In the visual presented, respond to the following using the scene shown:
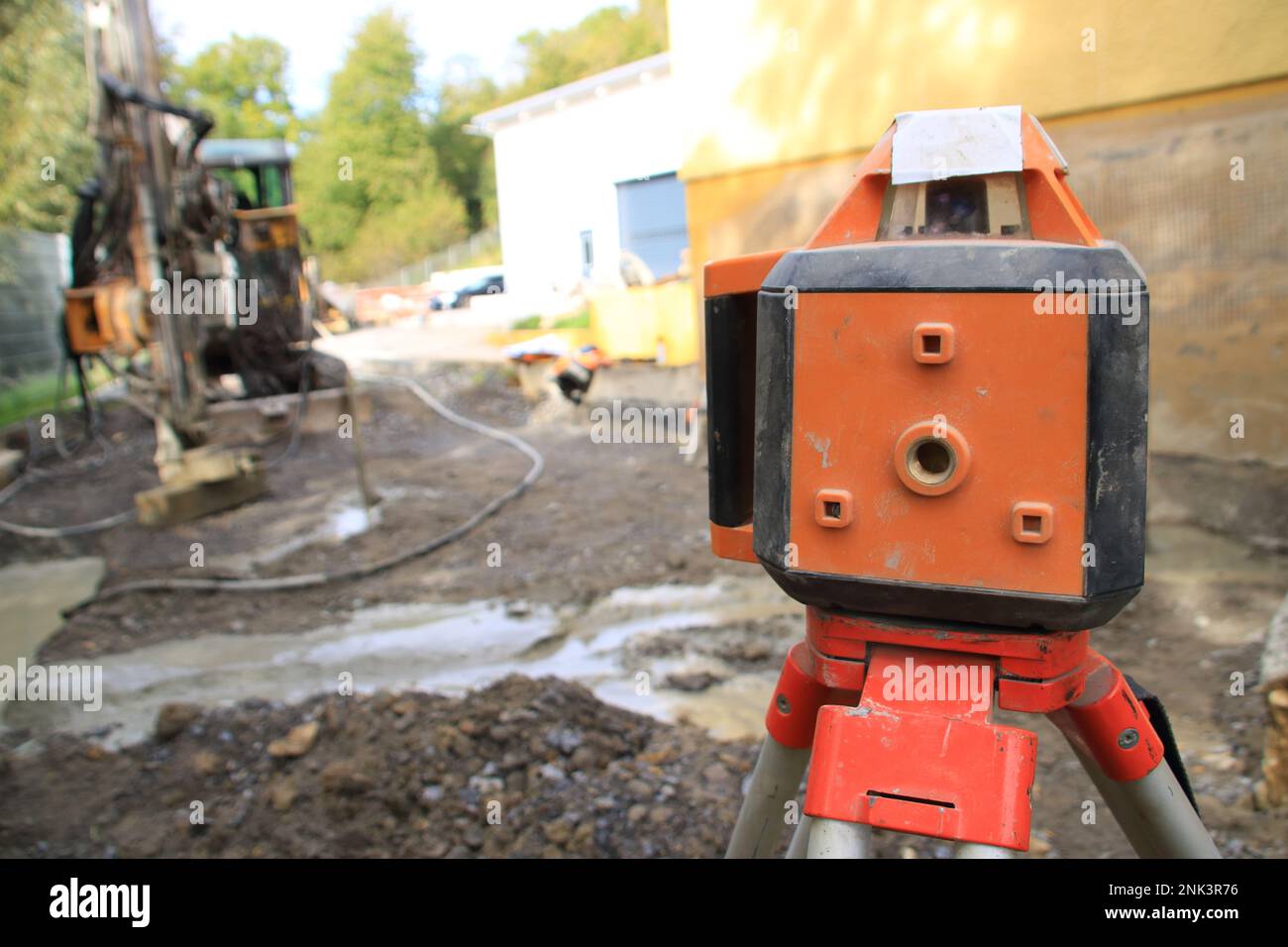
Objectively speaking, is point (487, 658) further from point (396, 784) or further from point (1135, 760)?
point (1135, 760)

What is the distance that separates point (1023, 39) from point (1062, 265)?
16.4ft

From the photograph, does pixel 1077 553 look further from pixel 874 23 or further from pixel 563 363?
pixel 563 363

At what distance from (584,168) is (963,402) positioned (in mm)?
3724

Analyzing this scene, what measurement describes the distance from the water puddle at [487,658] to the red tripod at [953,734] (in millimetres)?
2102

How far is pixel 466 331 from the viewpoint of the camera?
14.0 metres

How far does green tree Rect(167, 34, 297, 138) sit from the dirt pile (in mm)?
22984

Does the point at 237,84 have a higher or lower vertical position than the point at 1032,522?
higher

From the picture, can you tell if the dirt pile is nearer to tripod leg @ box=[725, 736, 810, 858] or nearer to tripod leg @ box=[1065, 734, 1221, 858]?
tripod leg @ box=[725, 736, 810, 858]

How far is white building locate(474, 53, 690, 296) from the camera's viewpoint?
4004 millimetres

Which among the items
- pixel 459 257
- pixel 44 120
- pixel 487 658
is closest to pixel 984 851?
pixel 487 658

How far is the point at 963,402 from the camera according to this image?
106 centimetres

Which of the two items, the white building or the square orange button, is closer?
the square orange button

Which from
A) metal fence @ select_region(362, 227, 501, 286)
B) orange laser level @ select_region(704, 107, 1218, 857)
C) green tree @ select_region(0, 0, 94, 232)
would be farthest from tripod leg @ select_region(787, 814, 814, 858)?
green tree @ select_region(0, 0, 94, 232)
